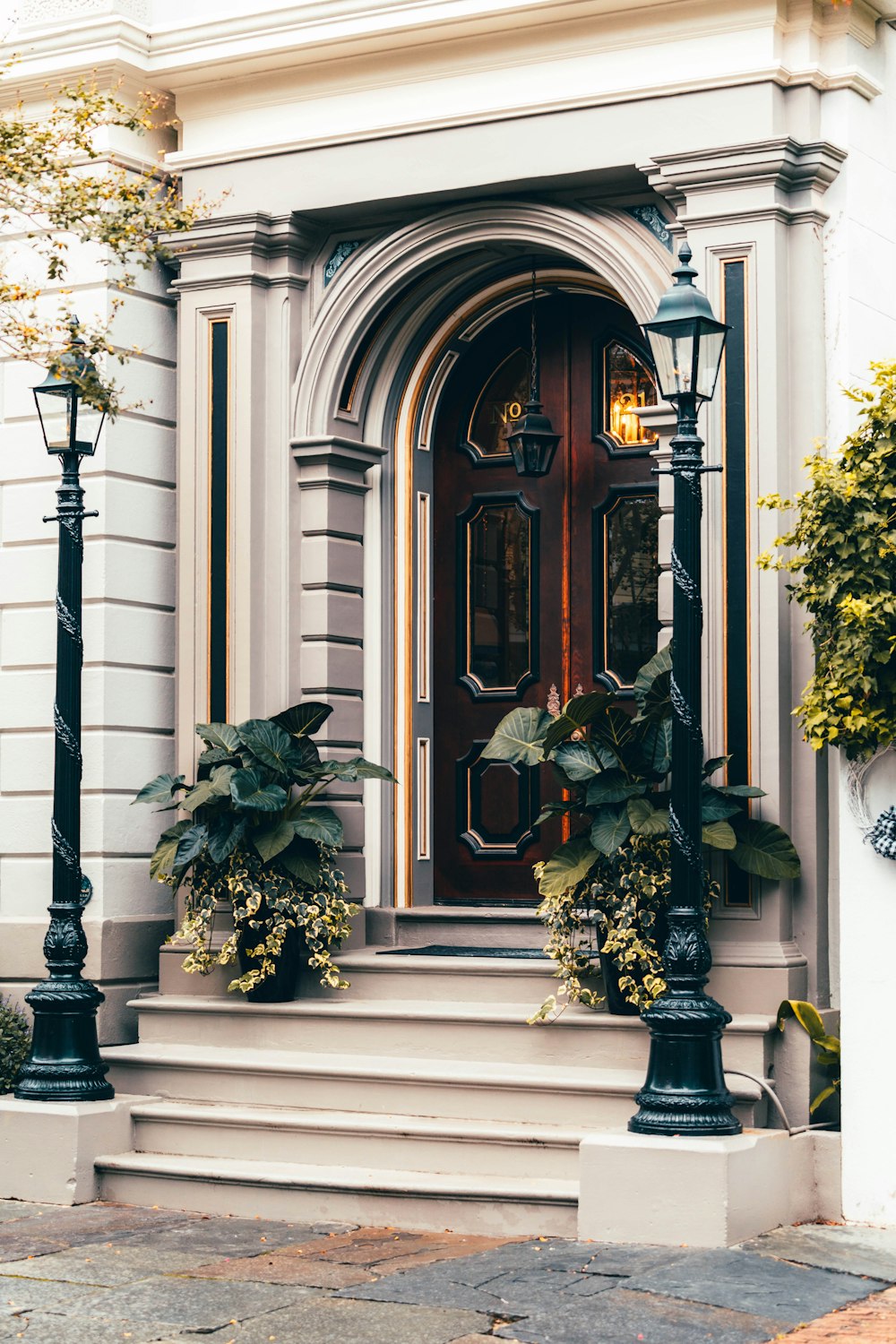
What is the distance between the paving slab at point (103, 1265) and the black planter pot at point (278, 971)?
6.69 ft

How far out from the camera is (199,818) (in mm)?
10172

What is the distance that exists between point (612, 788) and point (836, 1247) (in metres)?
2.30

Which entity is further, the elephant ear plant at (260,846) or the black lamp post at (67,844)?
the elephant ear plant at (260,846)

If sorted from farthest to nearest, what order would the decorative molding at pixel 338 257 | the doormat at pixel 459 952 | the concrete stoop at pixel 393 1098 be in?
the decorative molding at pixel 338 257 → the doormat at pixel 459 952 → the concrete stoop at pixel 393 1098

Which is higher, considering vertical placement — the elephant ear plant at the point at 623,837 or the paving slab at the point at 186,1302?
the elephant ear plant at the point at 623,837

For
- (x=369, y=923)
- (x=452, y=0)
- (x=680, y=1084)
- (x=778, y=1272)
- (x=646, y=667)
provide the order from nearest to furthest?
(x=778, y=1272), (x=680, y=1084), (x=646, y=667), (x=452, y=0), (x=369, y=923)

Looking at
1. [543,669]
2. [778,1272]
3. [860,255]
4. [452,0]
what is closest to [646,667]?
[543,669]

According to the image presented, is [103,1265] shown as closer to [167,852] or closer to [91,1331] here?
[91,1331]

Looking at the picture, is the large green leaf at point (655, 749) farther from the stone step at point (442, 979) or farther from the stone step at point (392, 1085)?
the stone step at point (392, 1085)

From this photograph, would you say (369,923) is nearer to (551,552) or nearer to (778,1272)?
(551,552)

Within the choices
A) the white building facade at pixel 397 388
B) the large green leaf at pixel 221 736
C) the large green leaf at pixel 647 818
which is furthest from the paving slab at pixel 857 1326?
the large green leaf at pixel 221 736

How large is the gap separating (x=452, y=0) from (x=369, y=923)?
198 inches

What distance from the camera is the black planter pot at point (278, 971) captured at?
33.0 ft

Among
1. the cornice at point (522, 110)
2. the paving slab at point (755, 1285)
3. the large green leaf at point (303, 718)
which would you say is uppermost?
the cornice at point (522, 110)
